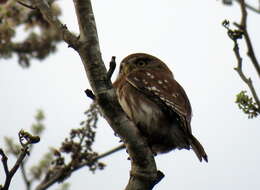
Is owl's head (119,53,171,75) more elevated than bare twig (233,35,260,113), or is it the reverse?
bare twig (233,35,260,113)

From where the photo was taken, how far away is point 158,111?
5.21m

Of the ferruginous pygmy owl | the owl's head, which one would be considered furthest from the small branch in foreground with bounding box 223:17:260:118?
the owl's head

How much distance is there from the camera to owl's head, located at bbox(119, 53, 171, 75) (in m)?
6.49

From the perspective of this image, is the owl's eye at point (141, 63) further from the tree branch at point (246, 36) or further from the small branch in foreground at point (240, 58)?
the tree branch at point (246, 36)

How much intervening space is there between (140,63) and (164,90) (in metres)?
1.22

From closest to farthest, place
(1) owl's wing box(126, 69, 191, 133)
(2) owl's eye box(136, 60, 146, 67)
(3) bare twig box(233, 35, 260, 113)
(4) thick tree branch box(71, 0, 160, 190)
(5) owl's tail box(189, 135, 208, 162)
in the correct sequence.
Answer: (3) bare twig box(233, 35, 260, 113), (4) thick tree branch box(71, 0, 160, 190), (5) owl's tail box(189, 135, 208, 162), (1) owl's wing box(126, 69, 191, 133), (2) owl's eye box(136, 60, 146, 67)

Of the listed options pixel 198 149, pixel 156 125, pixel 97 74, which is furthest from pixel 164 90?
pixel 97 74

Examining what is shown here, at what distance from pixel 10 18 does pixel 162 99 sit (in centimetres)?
200

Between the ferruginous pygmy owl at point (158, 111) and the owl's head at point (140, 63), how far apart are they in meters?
0.66

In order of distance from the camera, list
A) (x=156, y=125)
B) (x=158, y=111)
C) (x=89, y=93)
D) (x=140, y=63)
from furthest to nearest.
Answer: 1. (x=140, y=63)
2. (x=158, y=111)
3. (x=156, y=125)
4. (x=89, y=93)

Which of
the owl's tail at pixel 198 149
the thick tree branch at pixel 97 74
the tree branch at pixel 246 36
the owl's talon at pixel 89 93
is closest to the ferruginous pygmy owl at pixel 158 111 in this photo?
the owl's tail at pixel 198 149

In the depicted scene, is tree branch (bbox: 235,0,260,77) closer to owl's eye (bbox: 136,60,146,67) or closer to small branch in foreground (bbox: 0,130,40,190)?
small branch in foreground (bbox: 0,130,40,190)

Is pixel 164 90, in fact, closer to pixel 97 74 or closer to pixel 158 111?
pixel 158 111

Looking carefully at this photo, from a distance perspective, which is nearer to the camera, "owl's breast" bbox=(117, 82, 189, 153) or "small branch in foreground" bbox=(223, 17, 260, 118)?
"small branch in foreground" bbox=(223, 17, 260, 118)
